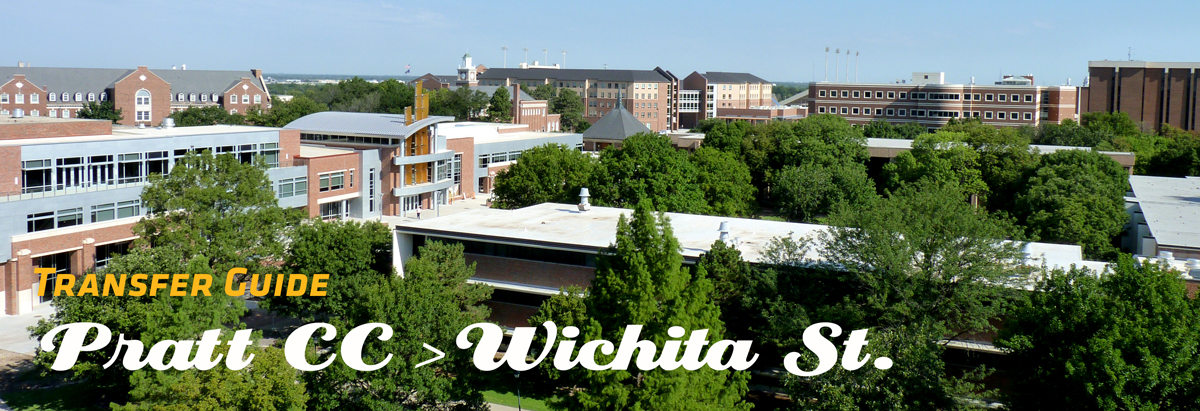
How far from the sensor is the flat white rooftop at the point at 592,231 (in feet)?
103

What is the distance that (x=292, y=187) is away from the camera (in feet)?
178

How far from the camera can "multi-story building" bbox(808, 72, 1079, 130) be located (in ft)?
382

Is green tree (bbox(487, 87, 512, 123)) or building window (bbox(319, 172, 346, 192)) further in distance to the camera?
green tree (bbox(487, 87, 512, 123))

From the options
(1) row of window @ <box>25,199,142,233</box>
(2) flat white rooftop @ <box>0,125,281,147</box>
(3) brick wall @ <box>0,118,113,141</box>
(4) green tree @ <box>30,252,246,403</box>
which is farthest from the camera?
(3) brick wall @ <box>0,118,113,141</box>

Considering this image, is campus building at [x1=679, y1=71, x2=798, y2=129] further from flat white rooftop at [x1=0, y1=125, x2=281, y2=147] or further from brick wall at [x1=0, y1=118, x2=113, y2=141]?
brick wall at [x1=0, y1=118, x2=113, y2=141]

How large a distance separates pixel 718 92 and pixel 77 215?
131376 millimetres

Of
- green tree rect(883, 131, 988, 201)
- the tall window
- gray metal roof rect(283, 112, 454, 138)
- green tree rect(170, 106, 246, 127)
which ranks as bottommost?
green tree rect(883, 131, 988, 201)

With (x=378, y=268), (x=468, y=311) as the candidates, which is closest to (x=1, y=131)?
(x=378, y=268)

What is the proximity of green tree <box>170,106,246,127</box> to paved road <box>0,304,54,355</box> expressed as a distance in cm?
6403

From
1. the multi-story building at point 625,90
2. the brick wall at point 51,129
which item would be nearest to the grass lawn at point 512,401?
the brick wall at point 51,129

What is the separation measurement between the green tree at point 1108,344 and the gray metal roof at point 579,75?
130160 mm

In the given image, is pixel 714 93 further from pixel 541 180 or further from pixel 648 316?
pixel 648 316


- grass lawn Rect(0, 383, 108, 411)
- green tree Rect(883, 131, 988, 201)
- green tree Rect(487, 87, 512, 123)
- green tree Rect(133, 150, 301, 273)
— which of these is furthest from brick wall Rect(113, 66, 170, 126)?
grass lawn Rect(0, 383, 108, 411)

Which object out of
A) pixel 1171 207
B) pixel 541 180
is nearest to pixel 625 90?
pixel 541 180
